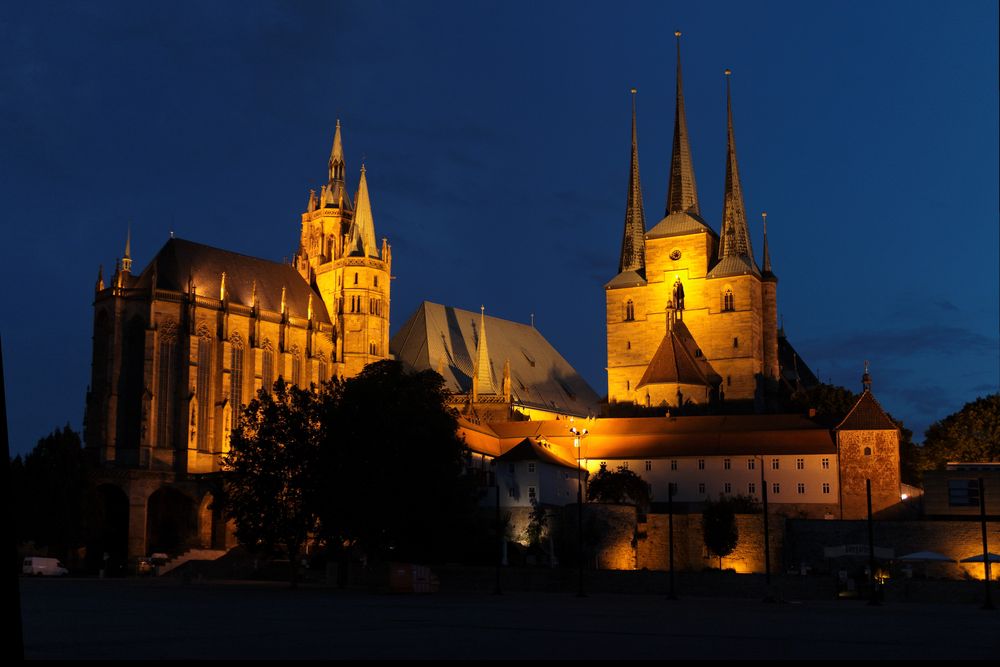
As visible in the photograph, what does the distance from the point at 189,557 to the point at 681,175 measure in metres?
63.0

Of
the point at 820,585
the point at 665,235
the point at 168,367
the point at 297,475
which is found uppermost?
the point at 665,235

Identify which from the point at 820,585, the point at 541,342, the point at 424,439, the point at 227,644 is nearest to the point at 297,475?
the point at 424,439

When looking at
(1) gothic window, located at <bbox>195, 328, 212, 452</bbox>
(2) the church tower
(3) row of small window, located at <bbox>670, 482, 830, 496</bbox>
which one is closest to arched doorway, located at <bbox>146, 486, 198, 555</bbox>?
(1) gothic window, located at <bbox>195, 328, 212, 452</bbox>

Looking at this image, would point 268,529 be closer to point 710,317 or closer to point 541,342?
point 710,317

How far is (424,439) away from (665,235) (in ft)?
219

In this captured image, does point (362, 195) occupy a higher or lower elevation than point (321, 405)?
higher

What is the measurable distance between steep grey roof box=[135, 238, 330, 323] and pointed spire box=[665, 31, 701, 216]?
35.9 m

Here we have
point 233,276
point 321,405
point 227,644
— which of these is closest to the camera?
point 227,644

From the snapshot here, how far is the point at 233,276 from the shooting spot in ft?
338

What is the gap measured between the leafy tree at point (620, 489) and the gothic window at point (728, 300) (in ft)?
115

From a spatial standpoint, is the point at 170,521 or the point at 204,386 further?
the point at 204,386

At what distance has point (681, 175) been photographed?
399ft

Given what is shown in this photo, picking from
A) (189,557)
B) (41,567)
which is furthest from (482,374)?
Result: (41,567)

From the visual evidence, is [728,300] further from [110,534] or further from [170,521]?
[110,534]
